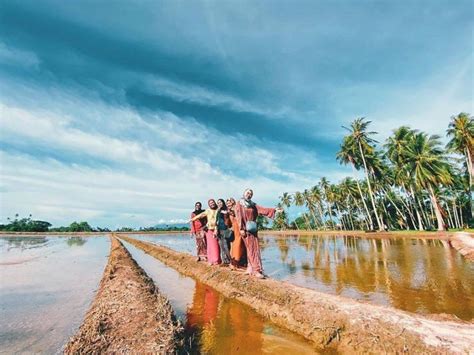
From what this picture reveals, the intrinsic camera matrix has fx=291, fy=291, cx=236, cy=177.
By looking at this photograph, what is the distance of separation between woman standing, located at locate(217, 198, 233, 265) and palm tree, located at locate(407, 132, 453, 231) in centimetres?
2980

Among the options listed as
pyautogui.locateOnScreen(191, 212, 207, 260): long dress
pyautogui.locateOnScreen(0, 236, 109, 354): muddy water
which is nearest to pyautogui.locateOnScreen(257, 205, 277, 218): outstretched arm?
pyautogui.locateOnScreen(191, 212, 207, 260): long dress

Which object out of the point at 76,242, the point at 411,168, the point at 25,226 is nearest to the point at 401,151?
the point at 411,168

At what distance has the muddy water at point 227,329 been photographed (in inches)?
159

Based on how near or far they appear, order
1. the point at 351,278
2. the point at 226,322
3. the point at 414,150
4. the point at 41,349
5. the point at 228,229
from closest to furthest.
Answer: the point at 41,349 < the point at 226,322 < the point at 351,278 < the point at 228,229 < the point at 414,150

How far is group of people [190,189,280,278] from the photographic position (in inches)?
303

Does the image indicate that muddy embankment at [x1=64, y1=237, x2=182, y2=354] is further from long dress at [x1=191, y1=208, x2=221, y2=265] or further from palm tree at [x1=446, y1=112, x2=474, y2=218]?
palm tree at [x1=446, y1=112, x2=474, y2=218]

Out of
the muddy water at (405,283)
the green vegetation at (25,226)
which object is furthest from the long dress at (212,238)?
the green vegetation at (25,226)

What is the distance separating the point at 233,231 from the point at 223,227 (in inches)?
21.5

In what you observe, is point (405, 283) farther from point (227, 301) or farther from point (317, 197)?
point (317, 197)

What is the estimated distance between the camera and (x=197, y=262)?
1124 centimetres

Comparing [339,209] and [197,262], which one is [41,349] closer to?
[197,262]

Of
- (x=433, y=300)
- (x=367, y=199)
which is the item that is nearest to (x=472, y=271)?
(x=433, y=300)

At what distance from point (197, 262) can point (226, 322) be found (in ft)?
20.6

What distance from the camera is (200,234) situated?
38.2 feet
